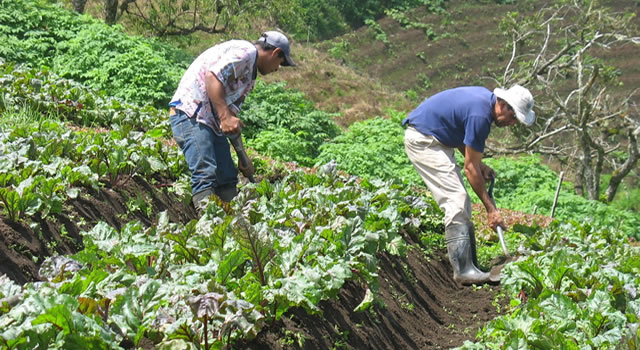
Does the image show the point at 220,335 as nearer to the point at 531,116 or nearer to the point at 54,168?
the point at 54,168

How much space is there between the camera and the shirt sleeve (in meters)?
5.76

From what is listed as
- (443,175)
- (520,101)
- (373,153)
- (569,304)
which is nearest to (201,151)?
(443,175)

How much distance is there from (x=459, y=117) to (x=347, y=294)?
2287mm

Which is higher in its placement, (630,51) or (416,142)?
(416,142)

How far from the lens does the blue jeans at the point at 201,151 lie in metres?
5.40

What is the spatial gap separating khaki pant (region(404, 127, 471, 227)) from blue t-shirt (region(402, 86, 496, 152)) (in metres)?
0.08

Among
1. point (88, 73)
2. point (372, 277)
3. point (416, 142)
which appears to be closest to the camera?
point (372, 277)

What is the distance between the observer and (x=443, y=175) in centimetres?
616

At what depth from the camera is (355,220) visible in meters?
4.48

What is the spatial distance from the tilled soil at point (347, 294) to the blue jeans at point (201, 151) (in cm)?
67

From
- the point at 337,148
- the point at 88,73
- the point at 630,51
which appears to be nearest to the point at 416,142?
the point at 337,148

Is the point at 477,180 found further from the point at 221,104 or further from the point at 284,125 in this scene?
the point at 284,125

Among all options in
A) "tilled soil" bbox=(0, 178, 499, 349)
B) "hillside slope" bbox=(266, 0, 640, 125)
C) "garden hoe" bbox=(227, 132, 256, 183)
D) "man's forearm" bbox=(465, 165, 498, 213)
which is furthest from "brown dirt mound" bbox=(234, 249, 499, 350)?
"hillside slope" bbox=(266, 0, 640, 125)

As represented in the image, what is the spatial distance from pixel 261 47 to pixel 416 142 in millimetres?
1704
